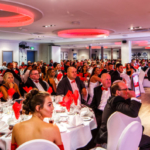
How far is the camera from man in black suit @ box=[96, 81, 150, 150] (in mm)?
2537

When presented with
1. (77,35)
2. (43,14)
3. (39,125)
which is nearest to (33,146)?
(39,125)

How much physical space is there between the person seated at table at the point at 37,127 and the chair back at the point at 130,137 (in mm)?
560

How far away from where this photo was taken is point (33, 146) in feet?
4.77

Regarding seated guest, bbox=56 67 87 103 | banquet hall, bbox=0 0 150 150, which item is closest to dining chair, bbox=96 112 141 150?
banquet hall, bbox=0 0 150 150

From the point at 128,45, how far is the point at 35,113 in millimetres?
14716

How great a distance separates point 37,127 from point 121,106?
1.23m

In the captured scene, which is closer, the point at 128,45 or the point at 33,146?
the point at 33,146

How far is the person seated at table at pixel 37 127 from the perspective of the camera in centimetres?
172

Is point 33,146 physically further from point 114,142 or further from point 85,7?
point 85,7

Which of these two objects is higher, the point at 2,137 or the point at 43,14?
the point at 43,14

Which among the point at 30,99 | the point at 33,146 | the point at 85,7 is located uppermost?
the point at 85,7

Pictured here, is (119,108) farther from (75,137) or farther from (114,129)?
(75,137)

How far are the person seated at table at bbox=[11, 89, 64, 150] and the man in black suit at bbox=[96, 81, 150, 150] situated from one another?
1.04 meters

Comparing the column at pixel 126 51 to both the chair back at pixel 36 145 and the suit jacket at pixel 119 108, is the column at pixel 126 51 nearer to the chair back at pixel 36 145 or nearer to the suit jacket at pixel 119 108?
the suit jacket at pixel 119 108
